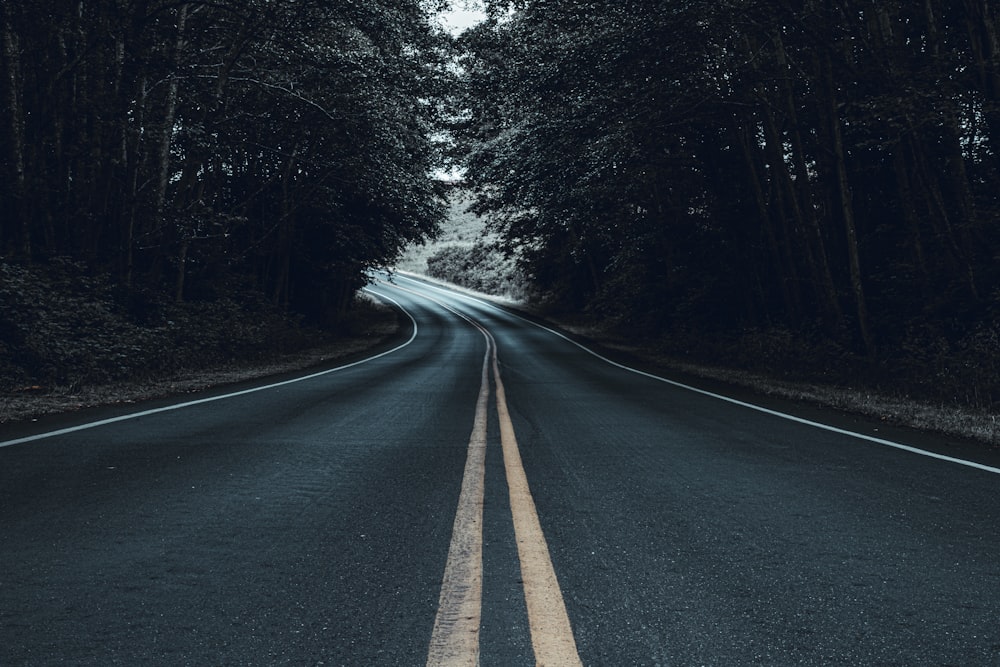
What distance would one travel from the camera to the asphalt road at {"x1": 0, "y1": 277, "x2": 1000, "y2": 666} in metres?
2.63

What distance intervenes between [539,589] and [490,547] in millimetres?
662

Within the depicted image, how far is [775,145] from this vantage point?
17.3 meters

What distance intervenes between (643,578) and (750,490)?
2112 millimetres

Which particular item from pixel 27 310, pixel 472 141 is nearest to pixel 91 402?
pixel 27 310

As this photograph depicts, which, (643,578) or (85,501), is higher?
(643,578)

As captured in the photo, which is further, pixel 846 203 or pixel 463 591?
pixel 846 203

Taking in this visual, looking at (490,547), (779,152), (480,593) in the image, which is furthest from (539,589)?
(779,152)

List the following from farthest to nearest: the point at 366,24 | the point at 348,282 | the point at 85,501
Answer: the point at 348,282, the point at 366,24, the point at 85,501

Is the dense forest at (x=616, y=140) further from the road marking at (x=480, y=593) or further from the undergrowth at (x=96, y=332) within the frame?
the road marking at (x=480, y=593)

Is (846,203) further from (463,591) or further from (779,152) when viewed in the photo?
(463,591)

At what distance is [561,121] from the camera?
22.4m

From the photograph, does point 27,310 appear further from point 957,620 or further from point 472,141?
point 472,141

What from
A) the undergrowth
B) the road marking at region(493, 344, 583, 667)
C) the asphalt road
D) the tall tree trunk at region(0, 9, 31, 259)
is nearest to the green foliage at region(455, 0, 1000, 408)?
the asphalt road

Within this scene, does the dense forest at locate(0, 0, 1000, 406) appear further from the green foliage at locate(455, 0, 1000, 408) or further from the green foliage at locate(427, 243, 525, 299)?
the green foliage at locate(427, 243, 525, 299)
